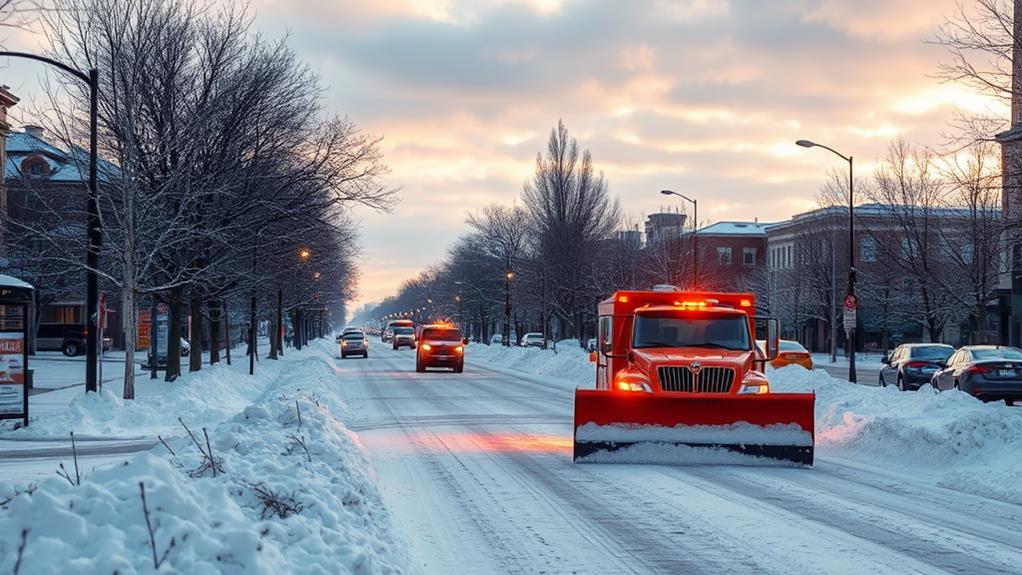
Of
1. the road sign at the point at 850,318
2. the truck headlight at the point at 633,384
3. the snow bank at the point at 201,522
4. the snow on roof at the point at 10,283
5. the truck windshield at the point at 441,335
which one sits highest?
the snow on roof at the point at 10,283

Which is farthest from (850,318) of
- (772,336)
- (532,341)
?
(532,341)

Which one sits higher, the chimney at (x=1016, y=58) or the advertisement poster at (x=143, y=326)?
the chimney at (x=1016, y=58)

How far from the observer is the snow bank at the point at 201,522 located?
5.70m

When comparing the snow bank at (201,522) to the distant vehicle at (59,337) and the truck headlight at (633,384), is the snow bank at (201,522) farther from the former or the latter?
the distant vehicle at (59,337)

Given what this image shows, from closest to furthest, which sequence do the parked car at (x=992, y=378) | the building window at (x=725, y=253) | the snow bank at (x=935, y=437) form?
the snow bank at (x=935, y=437) → the parked car at (x=992, y=378) → the building window at (x=725, y=253)

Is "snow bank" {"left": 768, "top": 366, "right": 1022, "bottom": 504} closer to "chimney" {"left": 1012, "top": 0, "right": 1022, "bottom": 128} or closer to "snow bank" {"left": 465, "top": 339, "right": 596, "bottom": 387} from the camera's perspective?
"chimney" {"left": 1012, "top": 0, "right": 1022, "bottom": 128}

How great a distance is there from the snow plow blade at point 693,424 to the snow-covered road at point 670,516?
0.34m

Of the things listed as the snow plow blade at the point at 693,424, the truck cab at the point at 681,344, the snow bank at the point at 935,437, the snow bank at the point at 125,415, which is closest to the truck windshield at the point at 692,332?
the truck cab at the point at 681,344

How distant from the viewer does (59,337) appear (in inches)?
2741

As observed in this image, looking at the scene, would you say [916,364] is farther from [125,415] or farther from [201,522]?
[201,522]

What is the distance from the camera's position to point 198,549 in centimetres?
591

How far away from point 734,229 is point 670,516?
112930 millimetres

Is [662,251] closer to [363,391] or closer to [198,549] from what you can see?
[363,391]

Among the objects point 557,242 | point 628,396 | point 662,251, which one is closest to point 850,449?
point 628,396
